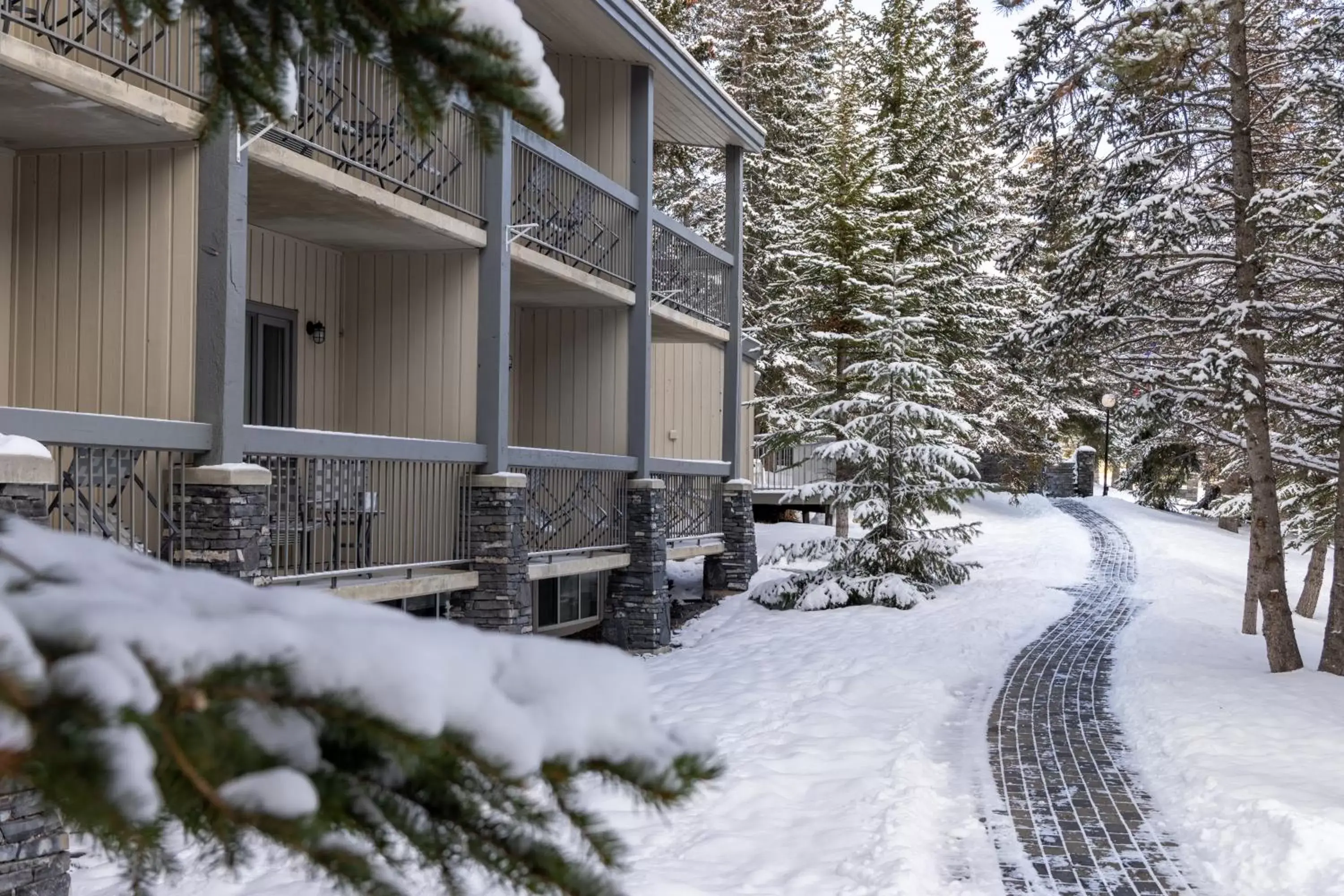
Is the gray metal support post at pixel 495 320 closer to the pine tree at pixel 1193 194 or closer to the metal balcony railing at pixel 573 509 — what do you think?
the metal balcony railing at pixel 573 509

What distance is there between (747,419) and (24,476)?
1801 cm

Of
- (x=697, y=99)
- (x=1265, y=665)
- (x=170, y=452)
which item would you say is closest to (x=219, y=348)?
(x=170, y=452)

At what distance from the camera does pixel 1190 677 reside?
1360 cm

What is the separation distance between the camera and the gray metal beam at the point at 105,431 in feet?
21.1

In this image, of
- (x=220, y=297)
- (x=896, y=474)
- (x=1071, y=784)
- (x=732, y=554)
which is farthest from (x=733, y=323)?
(x=220, y=297)

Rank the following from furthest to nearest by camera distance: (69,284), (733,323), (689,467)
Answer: (733,323), (689,467), (69,284)

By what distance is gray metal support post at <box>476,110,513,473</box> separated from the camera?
11.8 m

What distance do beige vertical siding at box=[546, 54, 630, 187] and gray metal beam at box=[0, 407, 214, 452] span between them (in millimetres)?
8932

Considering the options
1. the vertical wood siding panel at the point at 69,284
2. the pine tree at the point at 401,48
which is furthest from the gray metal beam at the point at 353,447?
the pine tree at the point at 401,48

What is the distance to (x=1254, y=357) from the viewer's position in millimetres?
14406

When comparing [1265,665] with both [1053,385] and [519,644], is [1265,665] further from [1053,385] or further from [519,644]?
[519,644]

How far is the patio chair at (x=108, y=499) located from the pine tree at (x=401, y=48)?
15.0 ft

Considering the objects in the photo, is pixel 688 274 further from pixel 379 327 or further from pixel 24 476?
pixel 24 476

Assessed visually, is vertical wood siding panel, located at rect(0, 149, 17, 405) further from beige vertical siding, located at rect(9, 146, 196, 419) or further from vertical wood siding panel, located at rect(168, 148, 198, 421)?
vertical wood siding panel, located at rect(168, 148, 198, 421)
